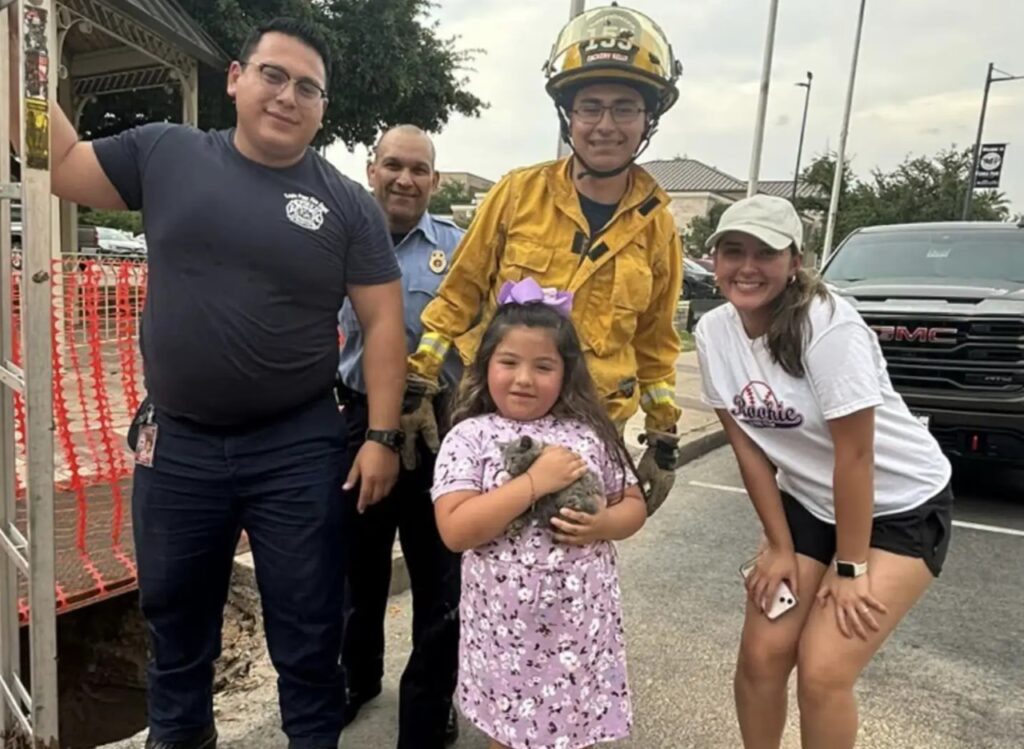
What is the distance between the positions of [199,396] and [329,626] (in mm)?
779

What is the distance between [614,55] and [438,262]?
3.12 feet

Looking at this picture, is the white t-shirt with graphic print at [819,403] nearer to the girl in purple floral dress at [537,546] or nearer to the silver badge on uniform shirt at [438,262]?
the girl in purple floral dress at [537,546]

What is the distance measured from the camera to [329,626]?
241cm

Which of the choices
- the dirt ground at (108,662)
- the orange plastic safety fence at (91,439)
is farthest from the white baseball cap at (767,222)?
the dirt ground at (108,662)

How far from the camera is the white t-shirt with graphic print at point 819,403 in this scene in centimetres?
214

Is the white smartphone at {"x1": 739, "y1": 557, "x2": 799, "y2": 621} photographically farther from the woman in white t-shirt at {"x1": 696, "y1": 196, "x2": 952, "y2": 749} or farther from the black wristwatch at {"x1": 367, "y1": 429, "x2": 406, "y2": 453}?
the black wristwatch at {"x1": 367, "y1": 429, "x2": 406, "y2": 453}

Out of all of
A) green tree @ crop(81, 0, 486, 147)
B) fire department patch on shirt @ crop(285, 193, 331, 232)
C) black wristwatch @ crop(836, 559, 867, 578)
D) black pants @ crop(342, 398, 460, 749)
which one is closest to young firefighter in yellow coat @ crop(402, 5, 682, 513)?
black pants @ crop(342, 398, 460, 749)

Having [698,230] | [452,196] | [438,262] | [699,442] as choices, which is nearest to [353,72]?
[699,442]

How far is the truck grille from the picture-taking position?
546 cm

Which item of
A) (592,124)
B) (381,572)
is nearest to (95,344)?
(381,572)

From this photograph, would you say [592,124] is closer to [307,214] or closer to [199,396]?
[307,214]

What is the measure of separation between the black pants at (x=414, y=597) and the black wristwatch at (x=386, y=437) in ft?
0.65

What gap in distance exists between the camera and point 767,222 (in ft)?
7.27

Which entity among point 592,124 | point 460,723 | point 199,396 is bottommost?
point 460,723
